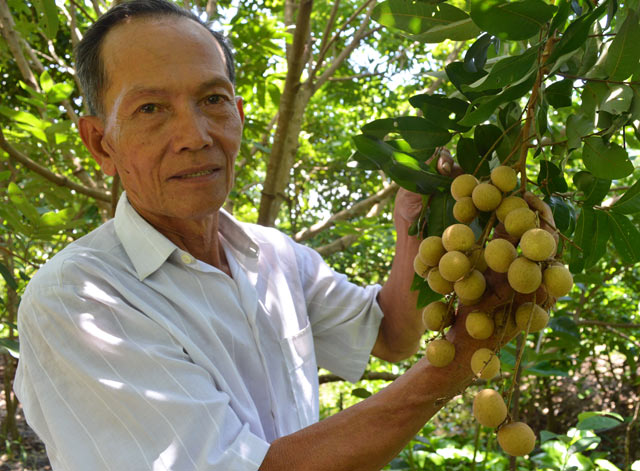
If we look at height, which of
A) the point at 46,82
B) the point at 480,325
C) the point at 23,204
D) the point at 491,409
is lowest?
the point at 491,409

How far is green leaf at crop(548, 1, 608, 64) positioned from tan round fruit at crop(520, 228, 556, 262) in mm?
220

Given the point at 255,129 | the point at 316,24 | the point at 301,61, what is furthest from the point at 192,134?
the point at 316,24

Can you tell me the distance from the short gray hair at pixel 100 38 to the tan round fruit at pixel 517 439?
112 cm

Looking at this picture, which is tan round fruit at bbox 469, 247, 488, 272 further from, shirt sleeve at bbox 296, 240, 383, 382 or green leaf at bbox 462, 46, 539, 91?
shirt sleeve at bbox 296, 240, 383, 382

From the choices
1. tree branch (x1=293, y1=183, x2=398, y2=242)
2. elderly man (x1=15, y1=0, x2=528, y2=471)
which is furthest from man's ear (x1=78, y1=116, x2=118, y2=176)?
tree branch (x1=293, y1=183, x2=398, y2=242)

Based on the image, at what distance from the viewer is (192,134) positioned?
4.43 feet

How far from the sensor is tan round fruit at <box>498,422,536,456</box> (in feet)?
2.64

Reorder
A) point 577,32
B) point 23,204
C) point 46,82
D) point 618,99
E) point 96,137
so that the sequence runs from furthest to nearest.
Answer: point 46,82
point 23,204
point 96,137
point 618,99
point 577,32

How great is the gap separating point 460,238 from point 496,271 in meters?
0.07

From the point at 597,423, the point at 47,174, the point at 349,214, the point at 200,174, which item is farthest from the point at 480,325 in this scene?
the point at 349,214

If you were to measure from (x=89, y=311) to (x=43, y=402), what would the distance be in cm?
18

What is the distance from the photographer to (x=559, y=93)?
913 millimetres

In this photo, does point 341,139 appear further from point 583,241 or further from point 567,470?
point 583,241

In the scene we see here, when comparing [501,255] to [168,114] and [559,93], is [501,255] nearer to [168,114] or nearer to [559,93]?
[559,93]
